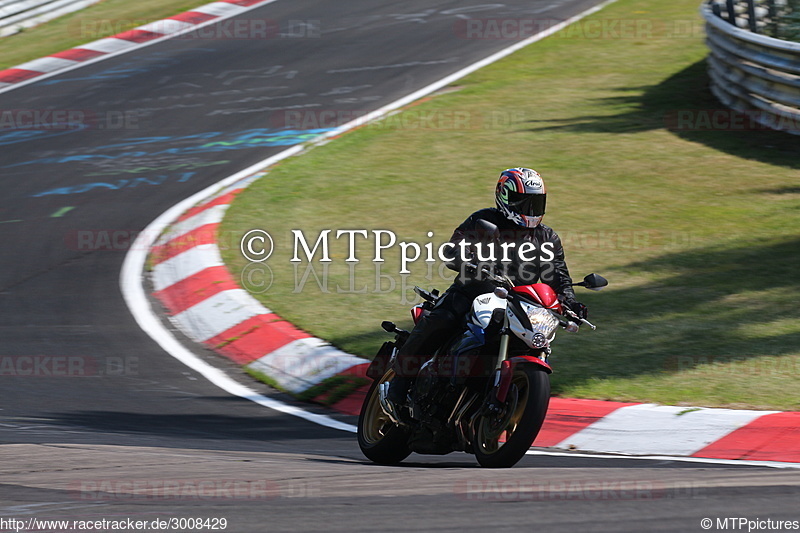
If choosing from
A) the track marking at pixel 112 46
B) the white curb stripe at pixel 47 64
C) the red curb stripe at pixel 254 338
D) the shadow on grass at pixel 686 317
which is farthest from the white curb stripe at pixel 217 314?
the white curb stripe at pixel 47 64

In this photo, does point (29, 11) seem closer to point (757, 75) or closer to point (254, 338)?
point (757, 75)

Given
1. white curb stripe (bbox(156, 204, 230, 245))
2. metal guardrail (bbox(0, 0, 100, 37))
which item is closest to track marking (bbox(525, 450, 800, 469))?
white curb stripe (bbox(156, 204, 230, 245))

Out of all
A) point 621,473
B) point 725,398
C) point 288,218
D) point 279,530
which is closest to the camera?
point 279,530

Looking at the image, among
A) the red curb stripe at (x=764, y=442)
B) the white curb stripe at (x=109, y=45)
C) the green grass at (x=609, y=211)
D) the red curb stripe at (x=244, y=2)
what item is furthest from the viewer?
the red curb stripe at (x=244, y=2)

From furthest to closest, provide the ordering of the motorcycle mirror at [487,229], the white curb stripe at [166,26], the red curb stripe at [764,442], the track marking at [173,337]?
1. the white curb stripe at [166,26]
2. the track marking at [173,337]
3. the red curb stripe at [764,442]
4. the motorcycle mirror at [487,229]

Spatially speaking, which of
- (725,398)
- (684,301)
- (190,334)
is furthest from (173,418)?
(684,301)

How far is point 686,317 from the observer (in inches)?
351

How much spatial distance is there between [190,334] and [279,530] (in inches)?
210

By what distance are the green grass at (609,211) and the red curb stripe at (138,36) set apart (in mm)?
6894

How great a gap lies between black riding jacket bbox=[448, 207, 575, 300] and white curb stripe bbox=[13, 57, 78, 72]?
1491cm

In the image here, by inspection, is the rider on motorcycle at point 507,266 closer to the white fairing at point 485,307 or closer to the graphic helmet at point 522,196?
the graphic helmet at point 522,196

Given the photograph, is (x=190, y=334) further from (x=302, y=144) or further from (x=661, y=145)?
(x=661, y=145)

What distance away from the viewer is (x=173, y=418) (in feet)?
24.6

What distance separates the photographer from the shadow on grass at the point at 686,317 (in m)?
8.05
